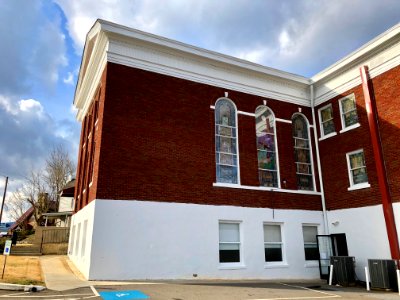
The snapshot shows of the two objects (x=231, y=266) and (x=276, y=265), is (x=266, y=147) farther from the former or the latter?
(x=231, y=266)

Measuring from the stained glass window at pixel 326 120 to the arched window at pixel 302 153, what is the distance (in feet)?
2.88

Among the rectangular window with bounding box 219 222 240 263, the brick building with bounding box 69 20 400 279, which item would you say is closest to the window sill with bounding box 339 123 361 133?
the brick building with bounding box 69 20 400 279

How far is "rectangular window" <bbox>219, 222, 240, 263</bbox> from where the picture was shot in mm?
16031

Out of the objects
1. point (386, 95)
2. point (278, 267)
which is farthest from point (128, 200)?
point (386, 95)

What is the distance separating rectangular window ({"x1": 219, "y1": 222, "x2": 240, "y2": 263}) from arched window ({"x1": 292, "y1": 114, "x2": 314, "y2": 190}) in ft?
15.4

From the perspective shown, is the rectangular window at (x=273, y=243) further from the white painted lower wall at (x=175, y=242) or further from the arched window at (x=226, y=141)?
the arched window at (x=226, y=141)

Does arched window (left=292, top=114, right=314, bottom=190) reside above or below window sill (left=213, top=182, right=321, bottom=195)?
above

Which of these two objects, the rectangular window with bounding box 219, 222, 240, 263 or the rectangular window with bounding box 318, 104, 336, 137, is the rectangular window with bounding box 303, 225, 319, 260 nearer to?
the rectangular window with bounding box 219, 222, 240, 263

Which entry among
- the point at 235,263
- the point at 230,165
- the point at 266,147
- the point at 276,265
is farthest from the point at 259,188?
the point at 235,263

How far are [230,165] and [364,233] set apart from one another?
6890 millimetres

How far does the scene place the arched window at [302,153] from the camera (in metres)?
19.3

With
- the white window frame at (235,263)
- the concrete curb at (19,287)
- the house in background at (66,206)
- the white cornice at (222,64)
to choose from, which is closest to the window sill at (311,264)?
the white window frame at (235,263)

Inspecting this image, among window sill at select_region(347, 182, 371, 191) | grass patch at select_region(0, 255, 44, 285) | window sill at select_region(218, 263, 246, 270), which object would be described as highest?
window sill at select_region(347, 182, 371, 191)

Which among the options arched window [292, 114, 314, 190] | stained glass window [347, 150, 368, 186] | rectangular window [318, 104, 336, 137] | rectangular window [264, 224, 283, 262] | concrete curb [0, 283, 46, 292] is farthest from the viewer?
rectangular window [318, 104, 336, 137]
